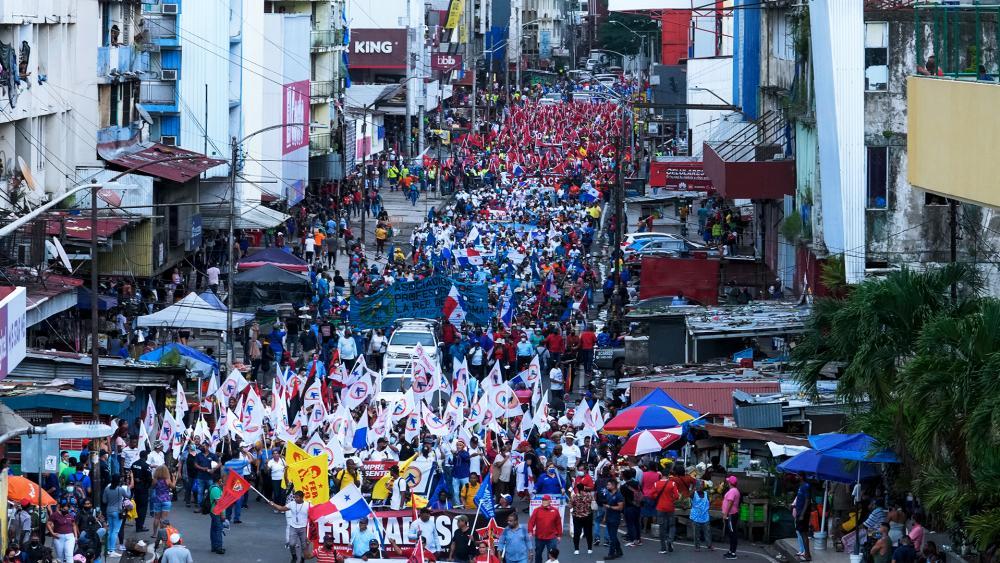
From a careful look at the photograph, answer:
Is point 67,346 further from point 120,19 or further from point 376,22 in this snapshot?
point 376,22

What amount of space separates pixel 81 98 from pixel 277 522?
23.2 metres

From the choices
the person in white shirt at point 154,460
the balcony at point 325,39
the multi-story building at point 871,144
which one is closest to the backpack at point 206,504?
the person in white shirt at point 154,460

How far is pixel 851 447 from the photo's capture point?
2398 cm

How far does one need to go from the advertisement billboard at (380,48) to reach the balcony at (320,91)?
2638cm

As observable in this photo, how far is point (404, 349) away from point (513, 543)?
16501 millimetres

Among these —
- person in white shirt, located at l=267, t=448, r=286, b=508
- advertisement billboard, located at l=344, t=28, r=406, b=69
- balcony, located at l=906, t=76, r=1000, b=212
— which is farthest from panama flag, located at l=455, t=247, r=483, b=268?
advertisement billboard, located at l=344, t=28, r=406, b=69

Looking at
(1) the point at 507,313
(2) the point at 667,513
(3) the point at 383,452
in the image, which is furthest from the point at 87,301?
(2) the point at 667,513

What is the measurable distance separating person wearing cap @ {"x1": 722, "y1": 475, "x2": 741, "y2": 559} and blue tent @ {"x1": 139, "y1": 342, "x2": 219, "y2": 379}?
40.6ft

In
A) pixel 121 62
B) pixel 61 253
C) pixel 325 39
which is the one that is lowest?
pixel 61 253

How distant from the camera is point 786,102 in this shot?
4447 centimetres

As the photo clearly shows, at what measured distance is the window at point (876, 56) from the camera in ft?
113

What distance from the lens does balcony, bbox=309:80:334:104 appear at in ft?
241

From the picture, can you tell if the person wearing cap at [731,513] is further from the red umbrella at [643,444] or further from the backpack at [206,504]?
the backpack at [206,504]

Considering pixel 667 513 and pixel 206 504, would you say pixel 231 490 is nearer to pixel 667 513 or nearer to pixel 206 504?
pixel 206 504
